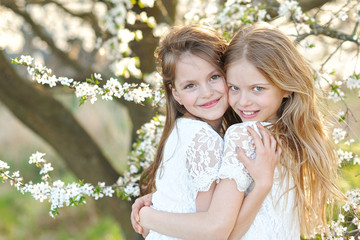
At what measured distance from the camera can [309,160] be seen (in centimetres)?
176

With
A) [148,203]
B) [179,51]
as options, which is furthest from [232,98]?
[148,203]

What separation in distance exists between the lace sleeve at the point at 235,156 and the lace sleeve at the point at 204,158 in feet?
0.11

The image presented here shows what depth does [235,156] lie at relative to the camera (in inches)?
64.1

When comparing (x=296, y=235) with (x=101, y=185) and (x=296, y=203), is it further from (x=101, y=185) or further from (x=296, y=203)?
(x=101, y=185)

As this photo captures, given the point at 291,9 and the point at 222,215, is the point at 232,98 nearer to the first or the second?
the point at 222,215

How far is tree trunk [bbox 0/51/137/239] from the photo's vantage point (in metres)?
3.23

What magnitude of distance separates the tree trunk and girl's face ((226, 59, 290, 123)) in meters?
1.76

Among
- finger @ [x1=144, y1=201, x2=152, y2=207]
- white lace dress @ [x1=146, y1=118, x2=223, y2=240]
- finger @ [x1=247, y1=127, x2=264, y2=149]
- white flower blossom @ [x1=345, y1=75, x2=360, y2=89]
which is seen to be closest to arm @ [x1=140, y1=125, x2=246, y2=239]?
white lace dress @ [x1=146, y1=118, x2=223, y2=240]

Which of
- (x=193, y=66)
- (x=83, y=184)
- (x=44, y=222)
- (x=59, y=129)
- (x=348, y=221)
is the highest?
(x=193, y=66)

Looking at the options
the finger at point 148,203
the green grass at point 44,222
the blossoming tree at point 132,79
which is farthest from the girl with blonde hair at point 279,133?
the green grass at point 44,222

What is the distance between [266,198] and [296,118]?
1.11ft

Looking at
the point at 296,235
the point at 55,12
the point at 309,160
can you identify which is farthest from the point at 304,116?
the point at 55,12

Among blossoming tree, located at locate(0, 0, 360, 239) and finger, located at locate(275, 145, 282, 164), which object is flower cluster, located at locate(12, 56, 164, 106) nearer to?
blossoming tree, located at locate(0, 0, 360, 239)

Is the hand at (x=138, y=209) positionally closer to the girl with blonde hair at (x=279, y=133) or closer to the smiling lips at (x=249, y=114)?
the girl with blonde hair at (x=279, y=133)
